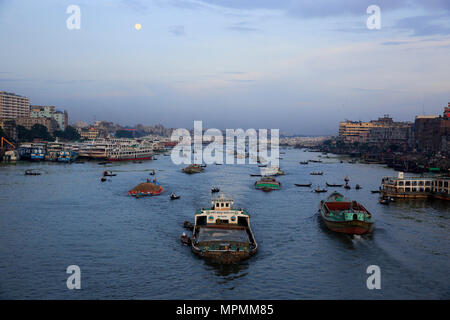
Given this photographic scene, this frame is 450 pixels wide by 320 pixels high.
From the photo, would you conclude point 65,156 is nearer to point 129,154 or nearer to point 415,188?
point 129,154

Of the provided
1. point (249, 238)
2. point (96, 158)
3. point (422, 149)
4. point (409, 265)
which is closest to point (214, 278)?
point (249, 238)

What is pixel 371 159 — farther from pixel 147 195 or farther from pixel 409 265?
pixel 409 265

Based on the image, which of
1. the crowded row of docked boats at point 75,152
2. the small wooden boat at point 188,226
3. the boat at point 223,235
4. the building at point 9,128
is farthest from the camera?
the building at point 9,128

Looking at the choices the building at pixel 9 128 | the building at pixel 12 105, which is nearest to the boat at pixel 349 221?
the building at pixel 9 128

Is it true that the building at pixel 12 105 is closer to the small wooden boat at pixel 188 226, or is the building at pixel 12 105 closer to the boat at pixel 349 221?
the small wooden boat at pixel 188 226

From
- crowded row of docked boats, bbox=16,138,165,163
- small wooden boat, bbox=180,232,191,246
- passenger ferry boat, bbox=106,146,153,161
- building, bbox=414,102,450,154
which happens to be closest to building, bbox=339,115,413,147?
building, bbox=414,102,450,154

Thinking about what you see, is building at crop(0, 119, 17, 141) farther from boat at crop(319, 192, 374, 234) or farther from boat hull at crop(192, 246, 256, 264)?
boat hull at crop(192, 246, 256, 264)

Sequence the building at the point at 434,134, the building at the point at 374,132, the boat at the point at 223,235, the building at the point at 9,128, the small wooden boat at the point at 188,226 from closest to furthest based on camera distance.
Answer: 1. the boat at the point at 223,235
2. the small wooden boat at the point at 188,226
3. the building at the point at 9,128
4. the building at the point at 434,134
5. the building at the point at 374,132
